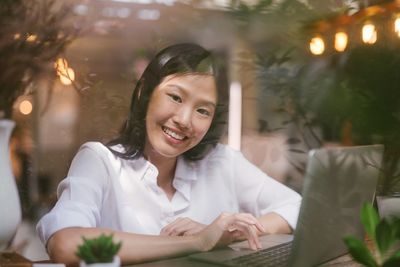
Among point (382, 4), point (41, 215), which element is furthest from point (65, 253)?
point (382, 4)

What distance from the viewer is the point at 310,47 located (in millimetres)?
1748

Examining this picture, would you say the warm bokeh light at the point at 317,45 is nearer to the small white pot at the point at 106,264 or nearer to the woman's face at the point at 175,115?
the woman's face at the point at 175,115

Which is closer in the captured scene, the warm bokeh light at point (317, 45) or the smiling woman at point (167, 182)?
the smiling woman at point (167, 182)

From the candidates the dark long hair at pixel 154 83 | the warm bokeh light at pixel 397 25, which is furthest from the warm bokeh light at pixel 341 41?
the dark long hair at pixel 154 83

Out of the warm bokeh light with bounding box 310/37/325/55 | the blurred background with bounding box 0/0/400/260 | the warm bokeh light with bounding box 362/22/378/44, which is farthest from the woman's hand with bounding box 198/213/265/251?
the warm bokeh light with bounding box 362/22/378/44

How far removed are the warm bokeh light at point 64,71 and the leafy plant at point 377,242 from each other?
89 cm

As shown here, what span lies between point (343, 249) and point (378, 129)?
0.40m

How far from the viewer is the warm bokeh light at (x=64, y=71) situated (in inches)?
62.0

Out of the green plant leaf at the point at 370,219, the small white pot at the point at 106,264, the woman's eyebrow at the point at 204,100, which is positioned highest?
the woman's eyebrow at the point at 204,100

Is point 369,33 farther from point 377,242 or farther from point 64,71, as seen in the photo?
point 64,71

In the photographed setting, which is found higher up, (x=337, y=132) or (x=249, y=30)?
(x=249, y=30)

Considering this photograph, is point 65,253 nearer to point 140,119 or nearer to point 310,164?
point 140,119

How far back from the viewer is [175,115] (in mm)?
1614

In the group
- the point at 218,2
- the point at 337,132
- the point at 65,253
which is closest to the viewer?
the point at 65,253
